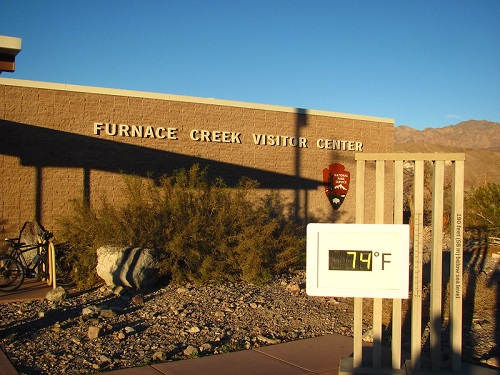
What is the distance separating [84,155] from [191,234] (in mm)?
5688

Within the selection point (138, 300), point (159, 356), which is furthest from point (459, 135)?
point (159, 356)

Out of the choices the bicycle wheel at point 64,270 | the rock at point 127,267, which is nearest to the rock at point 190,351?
the rock at point 127,267

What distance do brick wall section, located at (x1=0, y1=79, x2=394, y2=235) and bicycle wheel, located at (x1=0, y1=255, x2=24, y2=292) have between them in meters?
3.21

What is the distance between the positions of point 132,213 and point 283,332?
4.77m

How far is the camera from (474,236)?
19.1m

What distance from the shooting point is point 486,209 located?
17.7 m

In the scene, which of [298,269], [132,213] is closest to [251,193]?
[298,269]

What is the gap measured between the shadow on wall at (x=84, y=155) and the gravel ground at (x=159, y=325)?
175 inches

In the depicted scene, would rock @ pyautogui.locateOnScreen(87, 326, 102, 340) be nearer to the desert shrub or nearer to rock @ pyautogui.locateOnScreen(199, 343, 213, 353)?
rock @ pyautogui.locateOnScreen(199, 343, 213, 353)

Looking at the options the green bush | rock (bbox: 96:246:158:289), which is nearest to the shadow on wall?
the green bush

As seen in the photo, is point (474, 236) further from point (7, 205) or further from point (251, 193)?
point (7, 205)

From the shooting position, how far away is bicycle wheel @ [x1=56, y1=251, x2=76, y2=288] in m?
12.0

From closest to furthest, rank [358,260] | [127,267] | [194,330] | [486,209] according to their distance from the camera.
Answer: [358,260], [194,330], [127,267], [486,209]

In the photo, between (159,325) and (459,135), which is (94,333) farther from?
(459,135)
